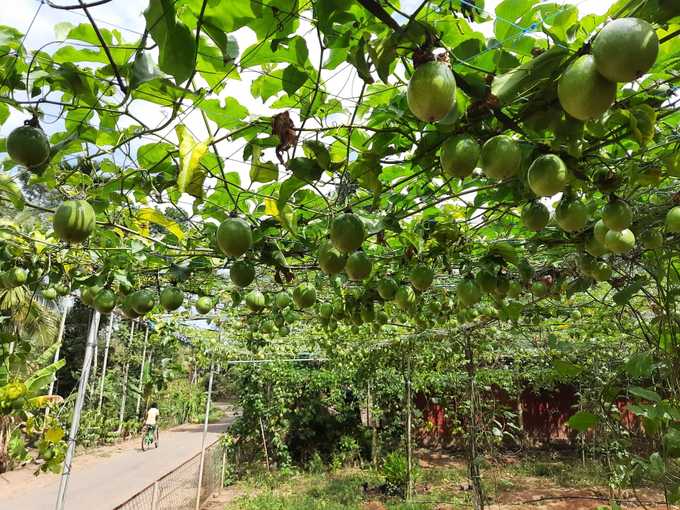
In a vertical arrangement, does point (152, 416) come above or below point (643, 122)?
below

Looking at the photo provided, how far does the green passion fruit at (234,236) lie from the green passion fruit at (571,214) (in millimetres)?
1253

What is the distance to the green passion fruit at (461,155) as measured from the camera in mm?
1363

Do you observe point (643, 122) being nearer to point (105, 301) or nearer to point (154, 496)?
point (105, 301)

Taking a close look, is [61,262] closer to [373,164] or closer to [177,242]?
[177,242]

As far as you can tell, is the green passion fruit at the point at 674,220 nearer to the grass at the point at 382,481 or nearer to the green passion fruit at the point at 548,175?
the green passion fruit at the point at 548,175

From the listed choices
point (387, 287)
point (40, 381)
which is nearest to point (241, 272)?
point (387, 287)

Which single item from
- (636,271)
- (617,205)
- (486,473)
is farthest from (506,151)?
(486,473)

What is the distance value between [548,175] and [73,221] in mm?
1606

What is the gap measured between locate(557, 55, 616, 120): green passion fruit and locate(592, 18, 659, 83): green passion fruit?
0.03 meters

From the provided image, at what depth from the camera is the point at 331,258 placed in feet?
6.88

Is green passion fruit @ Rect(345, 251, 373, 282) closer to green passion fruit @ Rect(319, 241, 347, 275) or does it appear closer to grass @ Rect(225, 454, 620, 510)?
green passion fruit @ Rect(319, 241, 347, 275)

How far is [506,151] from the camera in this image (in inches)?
52.9

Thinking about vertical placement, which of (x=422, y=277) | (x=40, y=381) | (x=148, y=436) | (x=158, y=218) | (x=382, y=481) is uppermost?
(x=158, y=218)

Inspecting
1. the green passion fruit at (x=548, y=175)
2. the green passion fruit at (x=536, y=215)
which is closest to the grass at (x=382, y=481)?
the green passion fruit at (x=536, y=215)
